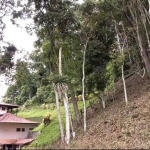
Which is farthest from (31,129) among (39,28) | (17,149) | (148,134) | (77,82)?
(148,134)

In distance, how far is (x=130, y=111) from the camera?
1731 cm

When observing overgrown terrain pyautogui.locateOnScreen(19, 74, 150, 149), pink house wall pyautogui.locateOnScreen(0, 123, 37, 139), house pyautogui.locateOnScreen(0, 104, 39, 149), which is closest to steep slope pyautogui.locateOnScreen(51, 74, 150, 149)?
overgrown terrain pyautogui.locateOnScreen(19, 74, 150, 149)

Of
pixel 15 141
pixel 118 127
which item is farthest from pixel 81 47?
pixel 15 141

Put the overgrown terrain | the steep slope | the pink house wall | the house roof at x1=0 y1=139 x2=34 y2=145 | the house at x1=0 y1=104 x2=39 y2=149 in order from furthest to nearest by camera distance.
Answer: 1. the pink house wall
2. the house at x1=0 y1=104 x2=39 y2=149
3. the house roof at x1=0 y1=139 x2=34 y2=145
4. the overgrown terrain
5. the steep slope

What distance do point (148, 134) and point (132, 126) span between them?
71.8 inches

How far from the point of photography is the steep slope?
13370mm

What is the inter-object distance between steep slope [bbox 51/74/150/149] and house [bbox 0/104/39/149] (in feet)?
26.8

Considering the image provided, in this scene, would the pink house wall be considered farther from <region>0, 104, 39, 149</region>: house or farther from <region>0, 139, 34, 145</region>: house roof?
<region>0, 139, 34, 145</region>: house roof

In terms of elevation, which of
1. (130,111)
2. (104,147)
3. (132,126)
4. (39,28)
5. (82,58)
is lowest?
(104,147)

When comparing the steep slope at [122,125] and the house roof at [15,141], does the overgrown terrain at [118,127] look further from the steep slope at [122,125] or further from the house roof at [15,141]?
the house roof at [15,141]

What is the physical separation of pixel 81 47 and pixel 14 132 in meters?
12.4

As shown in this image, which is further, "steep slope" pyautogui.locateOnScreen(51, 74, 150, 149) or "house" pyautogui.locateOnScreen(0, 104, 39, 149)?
"house" pyautogui.locateOnScreen(0, 104, 39, 149)

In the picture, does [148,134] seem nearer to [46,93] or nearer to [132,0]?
[132,0]

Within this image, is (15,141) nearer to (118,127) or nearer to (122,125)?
(118,127)
